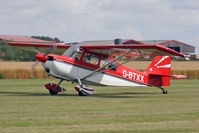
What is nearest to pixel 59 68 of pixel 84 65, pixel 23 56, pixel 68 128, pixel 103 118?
pixel 84 65

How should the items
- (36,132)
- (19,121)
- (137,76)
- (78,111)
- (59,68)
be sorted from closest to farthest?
1. (36,132)
2. (19,121)
3. (78,111)
4. (59,68)
5. (137,76)

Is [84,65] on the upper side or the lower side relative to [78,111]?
upper

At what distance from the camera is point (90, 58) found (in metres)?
16.9

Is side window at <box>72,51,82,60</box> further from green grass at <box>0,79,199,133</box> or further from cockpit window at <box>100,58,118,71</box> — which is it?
green grass at <box>0,79,199,133</box>

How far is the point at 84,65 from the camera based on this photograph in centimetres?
1658

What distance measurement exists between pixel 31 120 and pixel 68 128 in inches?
53.6

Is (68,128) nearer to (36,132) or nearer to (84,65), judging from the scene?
→ (36,132)

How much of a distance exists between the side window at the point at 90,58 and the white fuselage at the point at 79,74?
0.38 m

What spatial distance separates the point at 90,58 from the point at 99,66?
0.52m

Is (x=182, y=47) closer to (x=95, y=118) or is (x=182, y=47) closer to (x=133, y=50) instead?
(x=133, y=50)

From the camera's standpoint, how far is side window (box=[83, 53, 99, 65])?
1673 centimetres

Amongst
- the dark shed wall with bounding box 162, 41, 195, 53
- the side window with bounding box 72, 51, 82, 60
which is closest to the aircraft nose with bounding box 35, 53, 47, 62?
the side window with bounding box 72, 51, 82, 60

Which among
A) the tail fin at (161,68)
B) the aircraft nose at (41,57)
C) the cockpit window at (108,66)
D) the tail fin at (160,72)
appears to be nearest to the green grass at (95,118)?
the aircraft nose at (41,57)

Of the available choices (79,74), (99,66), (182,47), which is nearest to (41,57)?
(79,74)
